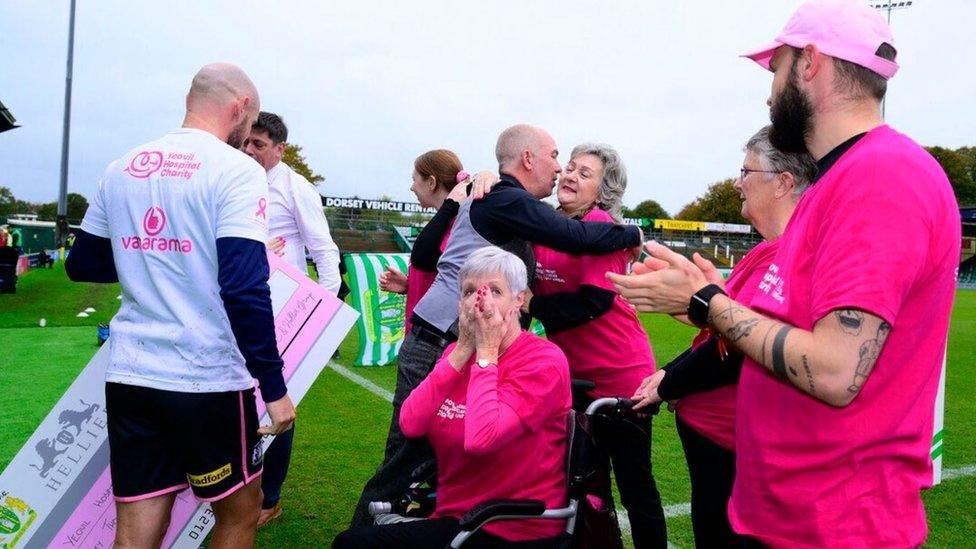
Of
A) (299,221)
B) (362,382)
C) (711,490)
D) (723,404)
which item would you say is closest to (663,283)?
(723,404)

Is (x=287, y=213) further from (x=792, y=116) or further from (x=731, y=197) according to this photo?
(x=731, y=197)

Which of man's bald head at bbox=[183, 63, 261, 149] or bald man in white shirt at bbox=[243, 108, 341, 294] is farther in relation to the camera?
bald man in white shirt at bbox=[243, 108, 341, 294]

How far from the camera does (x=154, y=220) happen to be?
2510mm

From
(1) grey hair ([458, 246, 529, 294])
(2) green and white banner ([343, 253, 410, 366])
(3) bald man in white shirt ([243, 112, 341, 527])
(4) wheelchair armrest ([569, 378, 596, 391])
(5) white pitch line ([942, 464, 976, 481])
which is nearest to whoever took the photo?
(1) grey hair ([458, 246, 529, 294])

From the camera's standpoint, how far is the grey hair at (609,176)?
3871mm

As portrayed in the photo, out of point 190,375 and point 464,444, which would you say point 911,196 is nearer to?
point 464,444

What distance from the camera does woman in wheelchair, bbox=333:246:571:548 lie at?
2.66 metres

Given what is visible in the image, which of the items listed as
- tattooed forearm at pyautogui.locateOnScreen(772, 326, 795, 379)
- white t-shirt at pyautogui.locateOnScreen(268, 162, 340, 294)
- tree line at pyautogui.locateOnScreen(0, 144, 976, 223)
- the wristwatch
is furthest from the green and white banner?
tree line at pyautogui.locateOnScreen(0, 144, 976, 223)

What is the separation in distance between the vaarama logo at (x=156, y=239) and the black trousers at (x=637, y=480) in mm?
2006

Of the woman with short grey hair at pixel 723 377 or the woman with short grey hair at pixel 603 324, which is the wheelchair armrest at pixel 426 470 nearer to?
the woman with short grey hair at pixel 603 324

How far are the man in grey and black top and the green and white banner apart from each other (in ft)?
19.3

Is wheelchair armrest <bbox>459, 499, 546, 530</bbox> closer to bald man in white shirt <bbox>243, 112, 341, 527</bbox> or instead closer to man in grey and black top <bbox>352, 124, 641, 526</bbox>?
man in grey and black top <bbox>352, 124, 641, 526</bbox>

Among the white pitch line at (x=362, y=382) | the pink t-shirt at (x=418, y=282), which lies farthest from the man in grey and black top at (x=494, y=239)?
the white pitch line at (x=362, y=382)

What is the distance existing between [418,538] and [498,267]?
3.52 ft
